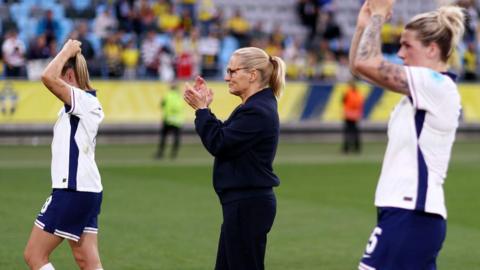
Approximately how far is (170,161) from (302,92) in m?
9.37

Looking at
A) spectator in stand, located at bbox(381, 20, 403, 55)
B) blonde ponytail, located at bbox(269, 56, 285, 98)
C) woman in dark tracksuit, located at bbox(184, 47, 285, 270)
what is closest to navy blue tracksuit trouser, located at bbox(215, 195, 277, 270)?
woman in dark tracksuit, located at bbox(184, 47, 285, 270)

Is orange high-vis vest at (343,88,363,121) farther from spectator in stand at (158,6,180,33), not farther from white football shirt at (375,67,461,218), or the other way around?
white football shirt at (375,67,461,218)

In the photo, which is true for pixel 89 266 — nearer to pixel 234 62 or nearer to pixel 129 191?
pixel 234 62

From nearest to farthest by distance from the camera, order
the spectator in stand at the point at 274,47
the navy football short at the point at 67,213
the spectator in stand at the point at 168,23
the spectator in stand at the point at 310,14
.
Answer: the navy football short at the point at 67,213 < the spectator in stand at the point at 168,23 < the spectator in stand at the point at 274,47 < the spectator in stand at the point at 310,14

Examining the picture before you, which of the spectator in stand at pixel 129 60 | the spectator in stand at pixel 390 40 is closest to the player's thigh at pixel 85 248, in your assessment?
the spectator in stand at pixel 129 60

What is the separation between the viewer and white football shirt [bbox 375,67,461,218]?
19.0 ft

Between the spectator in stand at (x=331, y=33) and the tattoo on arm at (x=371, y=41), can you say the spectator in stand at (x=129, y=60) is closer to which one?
the spectator in stand at (x=331, y=33)

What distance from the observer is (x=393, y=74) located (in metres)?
5.66

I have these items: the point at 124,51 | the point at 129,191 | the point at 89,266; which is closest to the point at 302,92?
the point at 124,51

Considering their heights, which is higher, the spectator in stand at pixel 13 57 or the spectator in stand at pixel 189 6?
the spectator in stand at pixel 189 6

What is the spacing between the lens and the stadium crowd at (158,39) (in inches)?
1212

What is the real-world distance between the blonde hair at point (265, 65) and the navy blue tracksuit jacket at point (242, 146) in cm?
17

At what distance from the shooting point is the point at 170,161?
25141 mm

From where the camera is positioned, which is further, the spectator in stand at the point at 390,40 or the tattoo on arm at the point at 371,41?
the spectator in stand at the point at 390,40
